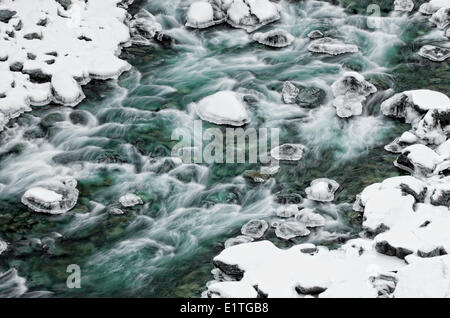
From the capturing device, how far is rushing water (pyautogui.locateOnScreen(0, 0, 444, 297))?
30.2ft

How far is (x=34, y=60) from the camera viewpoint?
12805 mm

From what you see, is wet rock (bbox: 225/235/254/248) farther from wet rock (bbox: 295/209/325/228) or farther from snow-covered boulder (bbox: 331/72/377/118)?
snow-covered boulder (bbox: 331/72/377/118)

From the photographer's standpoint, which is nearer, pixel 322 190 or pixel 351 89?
pixel 322 190

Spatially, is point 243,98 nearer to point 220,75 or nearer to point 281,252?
point 220,75

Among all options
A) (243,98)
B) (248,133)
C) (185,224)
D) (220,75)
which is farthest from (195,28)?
(185,224)

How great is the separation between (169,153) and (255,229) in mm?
2427

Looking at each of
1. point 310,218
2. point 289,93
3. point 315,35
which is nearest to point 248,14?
point 315,35

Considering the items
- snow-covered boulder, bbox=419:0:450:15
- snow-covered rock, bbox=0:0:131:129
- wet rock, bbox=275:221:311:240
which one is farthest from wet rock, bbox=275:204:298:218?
snow-covered boulder, bbox=419:0:450:15

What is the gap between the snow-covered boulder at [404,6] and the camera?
1502 cm

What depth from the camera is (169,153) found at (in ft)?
36.9

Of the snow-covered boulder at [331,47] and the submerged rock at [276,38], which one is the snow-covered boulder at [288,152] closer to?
the snow-covered boulder at [331,47]

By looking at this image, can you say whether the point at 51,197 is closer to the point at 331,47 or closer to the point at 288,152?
the point at 288,152

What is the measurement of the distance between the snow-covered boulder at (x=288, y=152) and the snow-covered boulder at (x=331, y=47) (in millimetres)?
3253

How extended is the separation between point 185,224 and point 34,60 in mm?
4973
